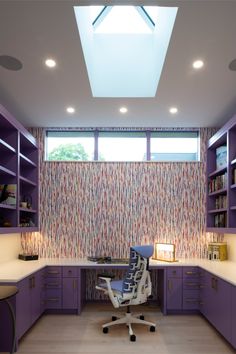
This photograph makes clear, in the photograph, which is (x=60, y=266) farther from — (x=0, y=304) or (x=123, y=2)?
(x=123, y=2)

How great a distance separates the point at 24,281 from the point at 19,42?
8.08 ft

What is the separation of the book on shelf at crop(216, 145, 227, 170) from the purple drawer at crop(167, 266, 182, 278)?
1653mm

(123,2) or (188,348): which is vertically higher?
(123,2)

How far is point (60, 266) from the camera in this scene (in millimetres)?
4609

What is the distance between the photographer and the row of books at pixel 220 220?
4.66 metres

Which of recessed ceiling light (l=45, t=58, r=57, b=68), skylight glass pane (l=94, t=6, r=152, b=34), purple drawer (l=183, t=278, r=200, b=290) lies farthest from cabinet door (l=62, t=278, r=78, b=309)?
skylight glass pane (l=94, t=6, r=152, b=34)

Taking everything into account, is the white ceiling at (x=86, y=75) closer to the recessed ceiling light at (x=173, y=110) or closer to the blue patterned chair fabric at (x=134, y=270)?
the recessed ceiling light at (x=173, y=110)

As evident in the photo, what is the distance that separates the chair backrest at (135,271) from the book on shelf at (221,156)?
6.29 ft

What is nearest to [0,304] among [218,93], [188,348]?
[188,348]

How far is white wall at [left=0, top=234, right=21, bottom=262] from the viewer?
4438mm

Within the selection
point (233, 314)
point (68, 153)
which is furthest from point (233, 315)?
point (68, 153)

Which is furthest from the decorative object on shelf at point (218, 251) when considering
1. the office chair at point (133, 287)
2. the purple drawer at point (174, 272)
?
the office chair at point (133, 287)

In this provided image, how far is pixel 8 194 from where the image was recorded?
3.98 metres

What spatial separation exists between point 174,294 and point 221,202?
1490 millimetres
